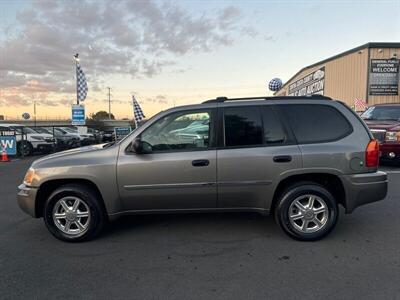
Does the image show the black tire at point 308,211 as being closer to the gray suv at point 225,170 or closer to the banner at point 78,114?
the gray suv at point 225,170

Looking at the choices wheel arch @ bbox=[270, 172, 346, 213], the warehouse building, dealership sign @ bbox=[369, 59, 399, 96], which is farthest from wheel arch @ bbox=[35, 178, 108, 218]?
dealership sign @ bbox=[369, 59, 399, 96]

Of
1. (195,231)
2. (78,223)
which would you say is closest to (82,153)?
(78,223)

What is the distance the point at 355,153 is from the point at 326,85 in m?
27.4

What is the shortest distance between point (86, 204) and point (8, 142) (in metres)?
11.5

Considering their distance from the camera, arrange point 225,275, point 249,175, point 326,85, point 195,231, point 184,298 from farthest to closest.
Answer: point 326,85 < point 195,231 < point 249,175 < point 225,275 < point 184,298

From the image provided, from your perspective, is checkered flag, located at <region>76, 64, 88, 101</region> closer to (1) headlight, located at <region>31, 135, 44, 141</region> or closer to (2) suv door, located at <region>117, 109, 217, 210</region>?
(1) headlight, located at <region>31, 135, 44, 141</region>

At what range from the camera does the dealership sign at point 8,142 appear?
541 inches

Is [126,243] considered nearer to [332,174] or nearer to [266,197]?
[266,197]

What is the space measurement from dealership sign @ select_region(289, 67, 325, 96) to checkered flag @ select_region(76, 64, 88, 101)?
59.0 feet

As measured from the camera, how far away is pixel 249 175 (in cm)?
419

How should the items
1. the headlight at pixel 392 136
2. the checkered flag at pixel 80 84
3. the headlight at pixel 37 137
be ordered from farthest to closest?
the checkered flag at pixel 80 84 → the headlight at pixel 37 137 → the headlight at pixel 392 136

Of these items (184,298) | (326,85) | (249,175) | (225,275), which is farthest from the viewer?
(326,85)

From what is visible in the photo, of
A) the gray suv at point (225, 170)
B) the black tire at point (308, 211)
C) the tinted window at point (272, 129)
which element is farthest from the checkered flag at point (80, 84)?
the black tire at point (308, 211)

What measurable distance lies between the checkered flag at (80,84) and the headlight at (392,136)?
53.2ft
